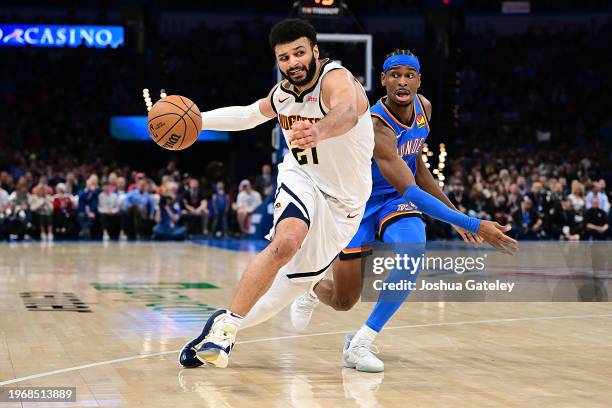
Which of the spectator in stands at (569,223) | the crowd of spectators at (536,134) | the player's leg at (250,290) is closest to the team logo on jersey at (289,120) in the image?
the player's leg at (250,290)

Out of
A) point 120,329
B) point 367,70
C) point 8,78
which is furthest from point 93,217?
point 120,329

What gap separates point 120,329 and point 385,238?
2.51 m

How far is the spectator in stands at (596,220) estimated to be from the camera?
69.2ft

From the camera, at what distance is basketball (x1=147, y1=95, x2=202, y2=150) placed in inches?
237

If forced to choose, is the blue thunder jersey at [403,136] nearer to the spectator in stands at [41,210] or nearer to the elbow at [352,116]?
the elbow at [352,116]

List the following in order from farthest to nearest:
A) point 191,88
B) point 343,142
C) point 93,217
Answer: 1. point 191,88
2. point 93,217
3. point 343,142

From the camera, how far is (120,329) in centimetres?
798

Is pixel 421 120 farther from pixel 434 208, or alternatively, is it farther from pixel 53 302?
pixel 53 302

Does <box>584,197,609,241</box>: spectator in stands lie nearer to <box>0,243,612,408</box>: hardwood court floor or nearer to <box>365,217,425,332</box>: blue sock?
<box>0,243,612,408</box>: hardwood court floor

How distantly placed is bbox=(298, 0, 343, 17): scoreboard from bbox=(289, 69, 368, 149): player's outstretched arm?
11792 mm

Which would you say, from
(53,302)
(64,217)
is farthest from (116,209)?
(53,302)

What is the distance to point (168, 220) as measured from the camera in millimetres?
20891

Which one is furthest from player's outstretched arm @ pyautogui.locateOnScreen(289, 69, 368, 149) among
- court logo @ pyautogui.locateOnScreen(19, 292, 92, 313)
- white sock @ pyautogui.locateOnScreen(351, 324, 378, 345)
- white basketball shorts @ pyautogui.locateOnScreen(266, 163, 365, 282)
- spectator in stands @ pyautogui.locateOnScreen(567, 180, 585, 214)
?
spectator in stands @ pyautogui.locateOnScreen(567, 180, 585, 214)

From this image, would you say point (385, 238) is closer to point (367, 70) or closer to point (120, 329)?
point (120, 329)
